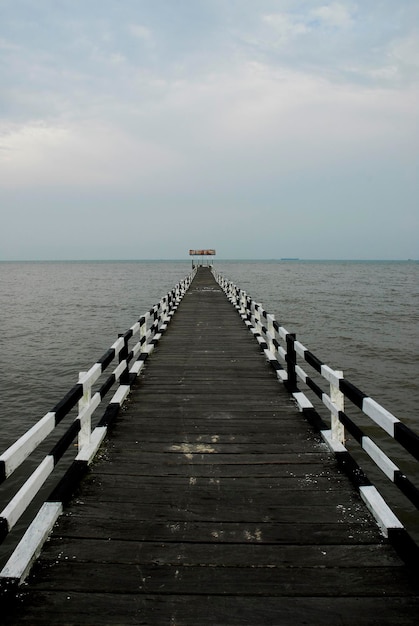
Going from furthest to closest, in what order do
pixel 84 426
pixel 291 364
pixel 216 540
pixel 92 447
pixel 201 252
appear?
pixel 201 252 → pixel 291 364 → pixel 92 447 → pixel 84 426 → pixel 216 540

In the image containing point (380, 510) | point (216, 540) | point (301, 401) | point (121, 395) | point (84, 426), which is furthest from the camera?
point (121, 395)

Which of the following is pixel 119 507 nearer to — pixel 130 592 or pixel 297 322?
pixel 130 592

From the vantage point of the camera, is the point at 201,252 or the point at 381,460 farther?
the point at 201,252

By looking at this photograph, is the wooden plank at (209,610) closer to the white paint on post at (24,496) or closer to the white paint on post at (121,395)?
the white paint on post at (24,496)

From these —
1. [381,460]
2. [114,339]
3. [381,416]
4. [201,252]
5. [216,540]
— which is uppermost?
[201,252]

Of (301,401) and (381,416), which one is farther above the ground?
(381,416)

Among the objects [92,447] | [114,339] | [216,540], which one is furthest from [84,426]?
[114,339]

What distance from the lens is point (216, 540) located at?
3.22m

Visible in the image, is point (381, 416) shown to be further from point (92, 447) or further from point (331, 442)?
point (92, 447)

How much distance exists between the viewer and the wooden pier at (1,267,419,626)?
2.58 metres

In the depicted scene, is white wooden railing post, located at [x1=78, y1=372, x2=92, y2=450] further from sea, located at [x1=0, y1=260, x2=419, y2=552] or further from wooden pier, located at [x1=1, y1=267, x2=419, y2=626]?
sea, located at [x1=0, y1=260, x2=419, y2=552]

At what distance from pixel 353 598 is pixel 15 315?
30.1 metres

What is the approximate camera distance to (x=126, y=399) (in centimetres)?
670

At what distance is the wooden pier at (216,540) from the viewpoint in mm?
2580
